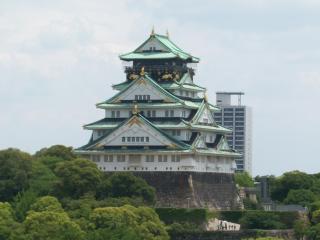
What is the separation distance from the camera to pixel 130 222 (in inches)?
4761

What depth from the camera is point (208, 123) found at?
14250 centimetres

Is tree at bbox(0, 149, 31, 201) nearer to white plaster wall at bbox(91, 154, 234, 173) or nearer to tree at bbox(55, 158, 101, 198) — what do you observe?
tree at bbox(55, 158, 101, 198)

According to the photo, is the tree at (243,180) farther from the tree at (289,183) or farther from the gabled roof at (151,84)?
the gabled roof at (151,84)

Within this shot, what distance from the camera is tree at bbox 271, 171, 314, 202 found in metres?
149

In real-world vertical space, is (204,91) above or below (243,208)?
above

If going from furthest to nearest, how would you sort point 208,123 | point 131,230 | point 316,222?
1. point 208,123
2. point 316,222
3. point 131,230

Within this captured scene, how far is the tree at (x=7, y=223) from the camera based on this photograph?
120m

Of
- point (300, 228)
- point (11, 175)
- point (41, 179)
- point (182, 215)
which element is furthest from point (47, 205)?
point (300, 228)

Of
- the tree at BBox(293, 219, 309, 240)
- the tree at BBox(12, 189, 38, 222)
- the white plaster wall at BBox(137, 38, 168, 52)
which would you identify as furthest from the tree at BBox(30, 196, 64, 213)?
the white plaster wall at BBox(137, 38, 168, 52)

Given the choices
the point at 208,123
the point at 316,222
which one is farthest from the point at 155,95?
the point at 316,222

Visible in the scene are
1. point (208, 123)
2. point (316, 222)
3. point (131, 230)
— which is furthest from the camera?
point (208, 123)

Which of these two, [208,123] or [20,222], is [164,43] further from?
[20,222]

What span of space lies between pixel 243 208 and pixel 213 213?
11185 mm

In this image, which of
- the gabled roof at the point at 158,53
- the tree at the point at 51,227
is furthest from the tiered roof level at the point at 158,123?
the tree at the point at 51,227
